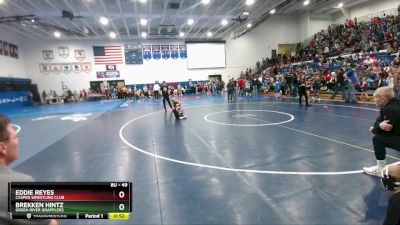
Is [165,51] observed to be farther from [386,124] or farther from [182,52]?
[386,124]

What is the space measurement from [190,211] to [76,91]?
98.7 feet

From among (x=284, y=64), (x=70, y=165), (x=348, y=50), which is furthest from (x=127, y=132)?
(x=284, y=64)

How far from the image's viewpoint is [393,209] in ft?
6.07

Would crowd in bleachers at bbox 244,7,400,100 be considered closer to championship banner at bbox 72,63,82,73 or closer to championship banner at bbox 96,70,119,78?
championship banner at bbox 96,70,119,78

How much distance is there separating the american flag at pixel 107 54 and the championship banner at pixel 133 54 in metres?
0.71

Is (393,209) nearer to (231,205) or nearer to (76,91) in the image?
(231,205)

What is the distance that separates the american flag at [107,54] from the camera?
30734 mm

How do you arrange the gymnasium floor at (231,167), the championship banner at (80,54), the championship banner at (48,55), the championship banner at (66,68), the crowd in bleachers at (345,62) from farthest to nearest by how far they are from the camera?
the championship banner at (80,54), the championship banner at (66,68), the championship banner at (48,55), the crowd in bleachers at (345,62), the gymnasium floor at (231,167)
